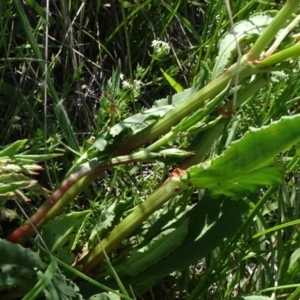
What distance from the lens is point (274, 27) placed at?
108 centimetres

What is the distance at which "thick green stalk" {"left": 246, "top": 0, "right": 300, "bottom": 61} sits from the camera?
1.07 m

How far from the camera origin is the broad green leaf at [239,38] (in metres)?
1.19

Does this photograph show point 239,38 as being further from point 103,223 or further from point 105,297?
point 105,297

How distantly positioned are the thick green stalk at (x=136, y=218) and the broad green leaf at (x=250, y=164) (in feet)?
0.14

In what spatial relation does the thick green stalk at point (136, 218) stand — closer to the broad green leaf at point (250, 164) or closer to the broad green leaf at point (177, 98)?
the broad green leaf at point (250, 164)

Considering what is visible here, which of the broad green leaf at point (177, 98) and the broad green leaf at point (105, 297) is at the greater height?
the broad green leaf at point (177, 98)

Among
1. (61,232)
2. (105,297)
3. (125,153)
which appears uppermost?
(125,153)

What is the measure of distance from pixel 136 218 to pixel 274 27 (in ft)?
1.39

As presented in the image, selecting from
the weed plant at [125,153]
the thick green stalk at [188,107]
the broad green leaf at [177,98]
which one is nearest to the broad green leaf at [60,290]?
the weed plant at [125,153]

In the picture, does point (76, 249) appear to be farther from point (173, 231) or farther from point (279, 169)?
point (279, 169)

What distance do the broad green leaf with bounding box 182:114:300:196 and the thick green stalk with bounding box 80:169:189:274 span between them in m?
0.04

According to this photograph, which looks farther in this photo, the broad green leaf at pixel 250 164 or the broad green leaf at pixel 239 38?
the broad green leaf at pixel 239 38

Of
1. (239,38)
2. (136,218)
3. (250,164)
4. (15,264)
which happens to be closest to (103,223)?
(136,218)

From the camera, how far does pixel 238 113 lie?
1.43m
